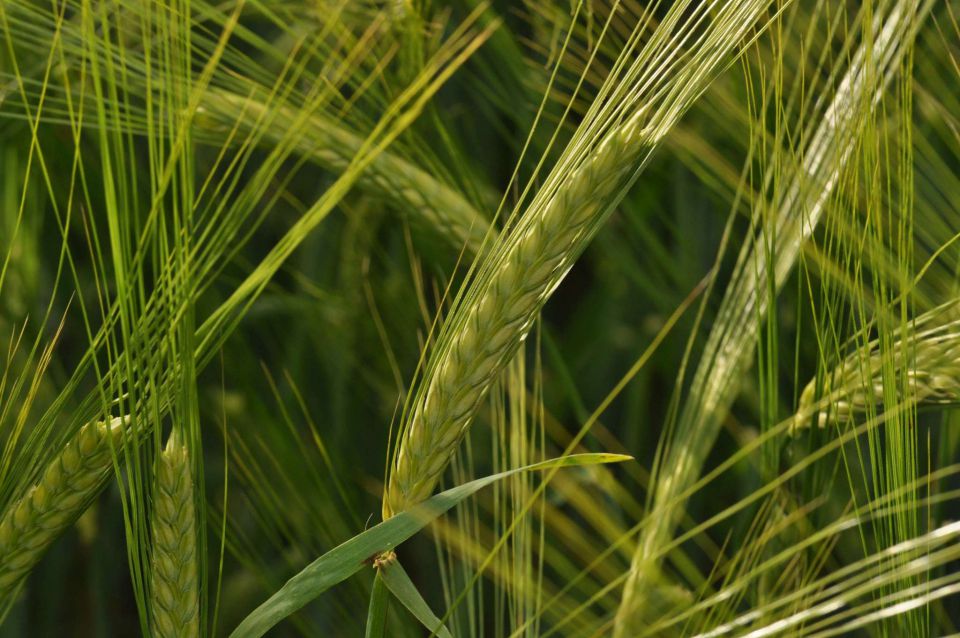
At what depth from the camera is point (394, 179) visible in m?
0.66

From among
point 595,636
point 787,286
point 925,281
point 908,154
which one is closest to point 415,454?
point 595,636

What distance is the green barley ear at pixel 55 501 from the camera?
1.38 feet

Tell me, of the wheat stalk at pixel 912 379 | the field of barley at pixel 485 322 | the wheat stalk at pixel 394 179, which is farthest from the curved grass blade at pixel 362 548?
the wheat stalk at pixel 394 179

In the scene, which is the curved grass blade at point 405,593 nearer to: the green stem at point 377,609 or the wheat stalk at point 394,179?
the green stem at point 377,609

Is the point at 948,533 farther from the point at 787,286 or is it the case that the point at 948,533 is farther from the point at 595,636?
the point at 787,286

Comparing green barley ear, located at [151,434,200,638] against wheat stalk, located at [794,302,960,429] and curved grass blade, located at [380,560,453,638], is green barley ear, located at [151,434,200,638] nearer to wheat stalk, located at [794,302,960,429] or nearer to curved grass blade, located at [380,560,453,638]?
curved grass blade, located at [380,560,453,638]

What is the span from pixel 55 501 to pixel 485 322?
199 millimetres

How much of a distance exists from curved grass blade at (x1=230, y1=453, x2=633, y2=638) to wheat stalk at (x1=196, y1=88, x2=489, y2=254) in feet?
0.95

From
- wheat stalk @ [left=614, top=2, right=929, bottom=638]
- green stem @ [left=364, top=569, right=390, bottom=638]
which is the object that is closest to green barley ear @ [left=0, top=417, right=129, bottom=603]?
green stem @ [left=364, top=569, right=390, bottom=638]

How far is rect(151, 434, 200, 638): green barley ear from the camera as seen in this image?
40cm

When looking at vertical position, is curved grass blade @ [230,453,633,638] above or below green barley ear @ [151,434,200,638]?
above

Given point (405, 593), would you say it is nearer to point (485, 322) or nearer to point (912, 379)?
point (485, 322)

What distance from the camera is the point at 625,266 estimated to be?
2.48 feet

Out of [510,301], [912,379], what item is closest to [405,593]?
[510,301]
